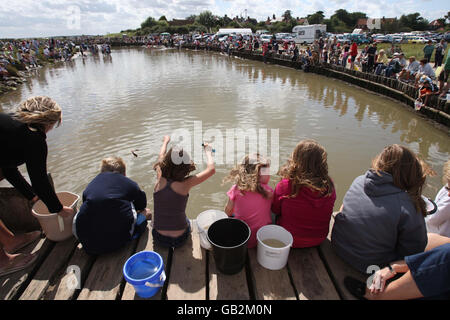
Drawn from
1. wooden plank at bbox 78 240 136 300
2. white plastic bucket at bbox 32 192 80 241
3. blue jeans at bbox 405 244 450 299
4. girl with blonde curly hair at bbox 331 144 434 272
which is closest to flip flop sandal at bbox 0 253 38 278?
white plastic bucket at bbox 32 192 80 241

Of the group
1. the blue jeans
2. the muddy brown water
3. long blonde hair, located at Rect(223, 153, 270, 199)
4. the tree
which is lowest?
the muddy brown water

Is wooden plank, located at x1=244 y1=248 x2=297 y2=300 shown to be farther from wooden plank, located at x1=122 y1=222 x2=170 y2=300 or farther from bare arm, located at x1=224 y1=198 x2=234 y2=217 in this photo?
wooden plank, located at x1=122 y1=222 x2=170 y2=300

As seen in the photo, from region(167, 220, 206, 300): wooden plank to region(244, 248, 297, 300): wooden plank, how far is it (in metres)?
0.45

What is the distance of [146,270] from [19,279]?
3.79 feet

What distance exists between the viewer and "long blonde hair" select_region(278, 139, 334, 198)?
2246 millimetres

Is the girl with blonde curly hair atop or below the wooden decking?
atop

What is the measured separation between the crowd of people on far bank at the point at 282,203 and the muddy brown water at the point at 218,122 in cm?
223

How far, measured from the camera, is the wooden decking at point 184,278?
7.00 ft

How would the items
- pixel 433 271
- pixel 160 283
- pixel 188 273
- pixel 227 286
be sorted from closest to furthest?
pixel 433 271, pixel 160 283, pixel 227 286, pixel 188 273

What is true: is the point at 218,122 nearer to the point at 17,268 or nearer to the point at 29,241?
the point at 29,241

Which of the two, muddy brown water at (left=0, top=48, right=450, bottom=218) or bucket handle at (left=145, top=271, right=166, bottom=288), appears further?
muddy brown water at (left=0, top=48, right=450, bottom=218)

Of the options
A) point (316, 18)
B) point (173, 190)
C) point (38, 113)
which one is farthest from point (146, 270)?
point (316, 18)

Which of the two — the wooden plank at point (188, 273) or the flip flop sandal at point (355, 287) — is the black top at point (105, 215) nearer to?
the wooden plank at point (188, 273)

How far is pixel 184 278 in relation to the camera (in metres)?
2.28
